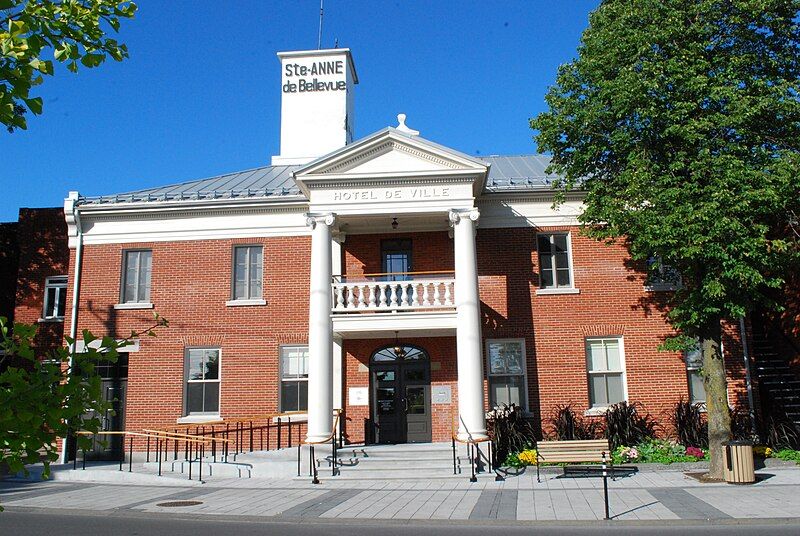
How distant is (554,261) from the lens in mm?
19812

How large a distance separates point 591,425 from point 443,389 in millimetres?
4137

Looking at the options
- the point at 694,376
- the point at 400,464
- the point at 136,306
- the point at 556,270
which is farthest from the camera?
the point at 136,306

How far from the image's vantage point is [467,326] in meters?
17.0

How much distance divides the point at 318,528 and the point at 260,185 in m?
13.7

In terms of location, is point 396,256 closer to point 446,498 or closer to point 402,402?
point 402,402

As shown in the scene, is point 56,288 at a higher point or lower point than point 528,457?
higher

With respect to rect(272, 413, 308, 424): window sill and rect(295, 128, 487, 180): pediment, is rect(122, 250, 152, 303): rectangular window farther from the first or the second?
rect(295, 128, 487, 180): pediment

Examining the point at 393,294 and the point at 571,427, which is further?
the point at 393,294

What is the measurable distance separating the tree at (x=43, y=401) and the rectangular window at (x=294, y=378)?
16.0 metres

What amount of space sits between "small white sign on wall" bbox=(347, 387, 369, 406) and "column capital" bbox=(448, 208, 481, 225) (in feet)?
18.2

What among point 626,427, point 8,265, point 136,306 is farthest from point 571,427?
point 8,265

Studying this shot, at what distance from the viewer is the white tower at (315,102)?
2742cm

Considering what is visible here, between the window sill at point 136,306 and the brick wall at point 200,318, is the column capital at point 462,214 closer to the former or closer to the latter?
the brick wall at point 200,318

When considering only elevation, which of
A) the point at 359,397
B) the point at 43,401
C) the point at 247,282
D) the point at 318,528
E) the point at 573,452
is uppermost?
the point at 247,282
